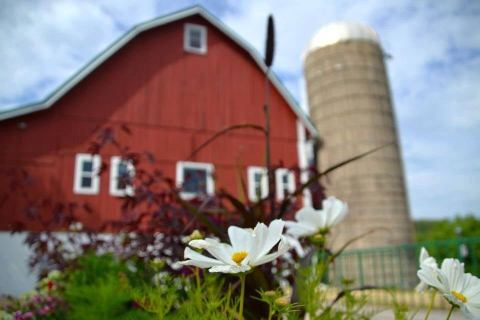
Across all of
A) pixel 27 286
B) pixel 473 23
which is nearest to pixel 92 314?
pixel 27 286

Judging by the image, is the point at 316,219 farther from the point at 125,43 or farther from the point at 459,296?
the point at 125,43

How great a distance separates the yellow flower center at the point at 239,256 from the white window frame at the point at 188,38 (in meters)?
11.3

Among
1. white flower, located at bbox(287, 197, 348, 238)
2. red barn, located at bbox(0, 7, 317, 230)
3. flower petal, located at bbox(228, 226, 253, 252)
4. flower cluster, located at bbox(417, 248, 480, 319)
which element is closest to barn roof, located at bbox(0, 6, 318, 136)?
red barn, located at bbox(0, 7, 317, 230)

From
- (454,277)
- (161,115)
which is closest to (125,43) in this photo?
(161,115)

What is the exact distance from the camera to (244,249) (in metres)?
0.87

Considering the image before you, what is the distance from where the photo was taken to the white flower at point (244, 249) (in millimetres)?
796

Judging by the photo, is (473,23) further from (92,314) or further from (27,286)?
(27,286)

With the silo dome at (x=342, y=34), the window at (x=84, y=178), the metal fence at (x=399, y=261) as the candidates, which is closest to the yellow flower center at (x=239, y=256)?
the metal fence at (x=399, y=261)

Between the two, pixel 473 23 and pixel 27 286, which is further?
pixel 473 23

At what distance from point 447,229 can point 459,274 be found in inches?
777

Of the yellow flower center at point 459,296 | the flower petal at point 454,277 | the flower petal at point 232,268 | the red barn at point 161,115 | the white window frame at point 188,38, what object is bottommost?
the yellow flower center at point 459,296

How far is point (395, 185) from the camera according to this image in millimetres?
14711

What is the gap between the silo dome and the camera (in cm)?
1642

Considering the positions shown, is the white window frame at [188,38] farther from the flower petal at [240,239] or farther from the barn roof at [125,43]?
the flower petal at [240,239]
